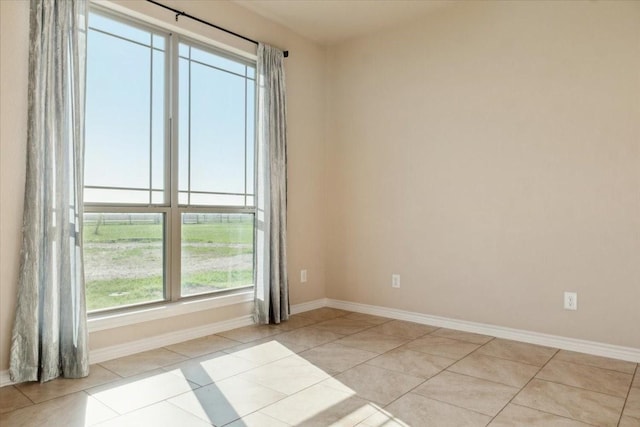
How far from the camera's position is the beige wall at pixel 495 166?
308 cm

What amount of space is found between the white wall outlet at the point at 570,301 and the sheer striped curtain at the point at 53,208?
323 centimetres

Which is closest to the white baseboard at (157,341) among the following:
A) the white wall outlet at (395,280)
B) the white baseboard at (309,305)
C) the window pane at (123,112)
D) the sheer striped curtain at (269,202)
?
the sheer striped curtain at (269,202)

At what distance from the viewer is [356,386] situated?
2.55 meters

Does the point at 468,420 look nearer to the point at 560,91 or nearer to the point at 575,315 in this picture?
the point at 575,315

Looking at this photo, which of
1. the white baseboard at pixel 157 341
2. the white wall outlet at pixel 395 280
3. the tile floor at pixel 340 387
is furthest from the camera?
the white wall outlet at pixel 395 280

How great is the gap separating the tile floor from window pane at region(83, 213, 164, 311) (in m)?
0.42

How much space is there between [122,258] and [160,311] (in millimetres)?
469

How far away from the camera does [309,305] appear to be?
450cm

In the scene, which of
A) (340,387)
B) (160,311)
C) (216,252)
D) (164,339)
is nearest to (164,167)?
(216,252)

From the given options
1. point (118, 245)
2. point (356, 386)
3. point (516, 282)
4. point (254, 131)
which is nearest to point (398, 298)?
point (516, 282)

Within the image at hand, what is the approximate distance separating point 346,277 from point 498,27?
2.61 metres

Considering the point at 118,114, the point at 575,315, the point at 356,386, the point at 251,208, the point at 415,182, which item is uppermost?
the point at 118,114

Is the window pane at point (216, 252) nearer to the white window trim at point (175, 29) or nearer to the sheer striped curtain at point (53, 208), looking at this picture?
the sheer striped curtain at point (53, 208)

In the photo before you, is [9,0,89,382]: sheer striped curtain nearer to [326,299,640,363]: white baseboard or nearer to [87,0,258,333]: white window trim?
[87,0,258,333]: white window trim
